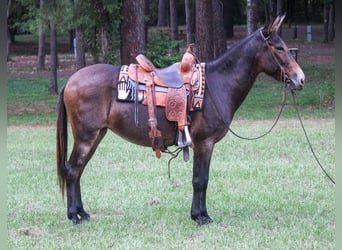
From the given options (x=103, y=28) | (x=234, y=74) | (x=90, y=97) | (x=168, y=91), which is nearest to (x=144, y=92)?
(x=168, y=91)

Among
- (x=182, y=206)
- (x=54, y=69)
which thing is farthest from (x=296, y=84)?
(x=54, y=69)

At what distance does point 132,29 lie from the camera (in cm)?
1650

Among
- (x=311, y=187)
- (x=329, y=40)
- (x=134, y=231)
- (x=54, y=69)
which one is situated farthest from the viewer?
(x=329, y=40)

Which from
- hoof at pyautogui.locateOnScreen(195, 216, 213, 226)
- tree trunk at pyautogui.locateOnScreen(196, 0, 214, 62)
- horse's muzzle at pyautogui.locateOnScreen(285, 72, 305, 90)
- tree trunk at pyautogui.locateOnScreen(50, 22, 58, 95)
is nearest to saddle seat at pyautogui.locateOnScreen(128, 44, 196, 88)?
horse's muzzle at pyautogui.locateOnScreen(285, 72, 305, 90)

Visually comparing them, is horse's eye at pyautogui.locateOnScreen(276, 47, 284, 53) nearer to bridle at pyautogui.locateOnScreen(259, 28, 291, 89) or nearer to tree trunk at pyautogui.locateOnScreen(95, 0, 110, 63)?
bridle at pyautogui.locateOnScreen(259, 28, 291, 89)

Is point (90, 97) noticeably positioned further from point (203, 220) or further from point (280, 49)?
point (280, 49)

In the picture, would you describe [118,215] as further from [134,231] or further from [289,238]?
[289,238]

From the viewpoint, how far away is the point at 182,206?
7297mm

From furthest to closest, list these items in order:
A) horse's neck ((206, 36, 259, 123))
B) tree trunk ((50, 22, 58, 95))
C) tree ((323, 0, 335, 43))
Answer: tree ((323, 0, 335, 43)) < tree trunk ((50, 22, 58, 95)) < horse's neck ((206, 36, 259, 123))

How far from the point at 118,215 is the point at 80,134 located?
102 centimetres

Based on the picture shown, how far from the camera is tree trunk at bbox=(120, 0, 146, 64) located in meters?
16.4

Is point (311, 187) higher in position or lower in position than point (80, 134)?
lower

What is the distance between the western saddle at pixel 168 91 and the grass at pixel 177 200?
35.3 inches

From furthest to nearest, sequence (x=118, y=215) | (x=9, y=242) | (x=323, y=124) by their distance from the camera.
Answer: (x=323, y=124), (x=118, y=215), (x=9, y=242)
